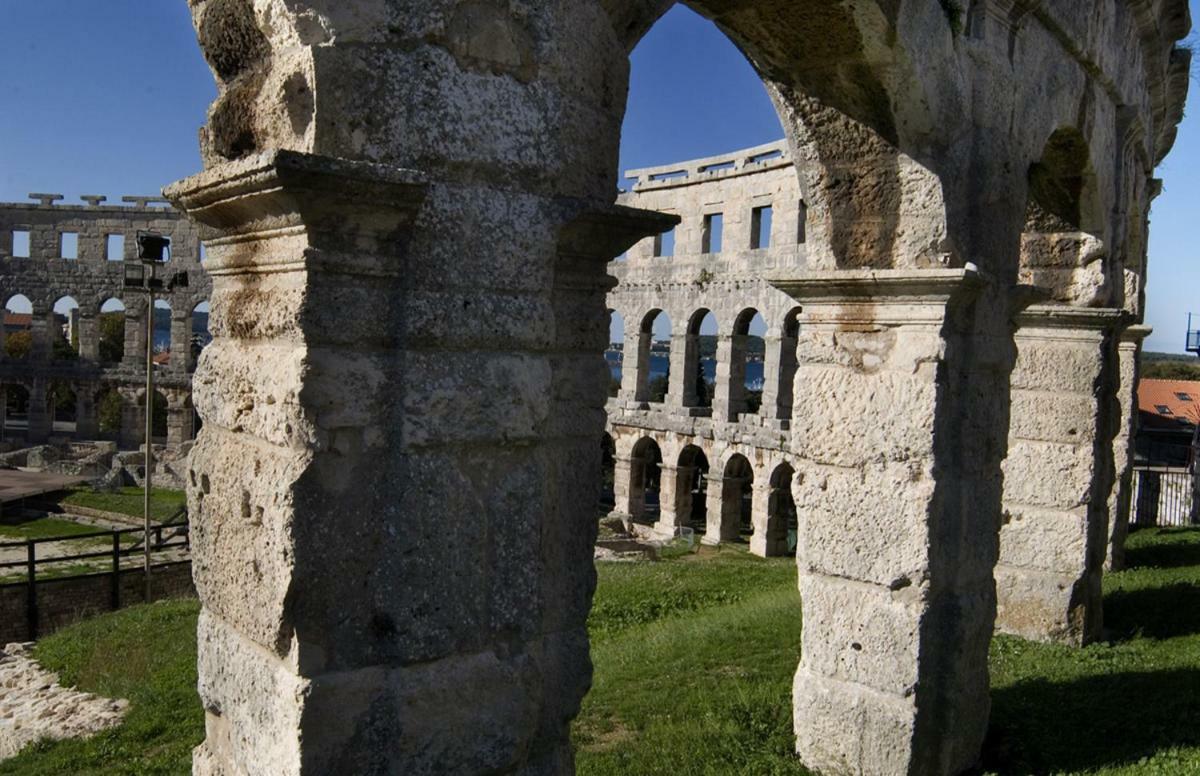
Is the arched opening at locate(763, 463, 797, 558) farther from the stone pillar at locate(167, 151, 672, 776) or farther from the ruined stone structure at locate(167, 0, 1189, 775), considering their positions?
the stone pillar at locate(167, 151, 672, 776)

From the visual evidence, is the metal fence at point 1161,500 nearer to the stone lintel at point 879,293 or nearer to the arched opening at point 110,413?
the stone lintel at point 879,293

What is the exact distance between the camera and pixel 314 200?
7.82 ft

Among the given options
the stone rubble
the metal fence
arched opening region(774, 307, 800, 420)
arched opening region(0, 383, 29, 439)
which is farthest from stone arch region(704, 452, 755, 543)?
arched opening region(0, 383, 29, 439)

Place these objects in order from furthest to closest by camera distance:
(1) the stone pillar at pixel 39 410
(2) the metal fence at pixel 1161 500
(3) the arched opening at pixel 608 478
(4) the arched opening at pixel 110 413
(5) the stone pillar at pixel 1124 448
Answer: (4) the arched opening at pixel 110 413, (1) the stone pillar at pixel 39 410, (3) the arched opening at pixel 608 478, (2) the metal fence at pixel 1161 500, (5) the stone pillar at pixel 1124 448

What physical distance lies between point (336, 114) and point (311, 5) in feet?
0.95

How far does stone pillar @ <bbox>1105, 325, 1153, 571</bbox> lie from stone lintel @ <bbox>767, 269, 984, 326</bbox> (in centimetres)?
679

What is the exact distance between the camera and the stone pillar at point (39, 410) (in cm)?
3203

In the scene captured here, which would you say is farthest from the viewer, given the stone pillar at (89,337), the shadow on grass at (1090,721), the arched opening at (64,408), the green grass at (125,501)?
the arched opening at (64,408)

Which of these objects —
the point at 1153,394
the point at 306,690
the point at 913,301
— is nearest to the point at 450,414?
the point at 306,690

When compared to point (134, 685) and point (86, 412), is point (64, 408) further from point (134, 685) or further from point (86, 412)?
point (134, 685)

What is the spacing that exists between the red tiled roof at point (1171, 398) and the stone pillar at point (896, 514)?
33.0m

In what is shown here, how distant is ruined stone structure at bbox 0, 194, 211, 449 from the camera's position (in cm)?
3189

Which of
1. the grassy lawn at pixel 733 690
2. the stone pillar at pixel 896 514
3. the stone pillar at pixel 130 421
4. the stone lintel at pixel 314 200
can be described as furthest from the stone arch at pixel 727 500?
the stone lintel at pixel 314 200

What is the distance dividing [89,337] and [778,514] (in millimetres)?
25514
